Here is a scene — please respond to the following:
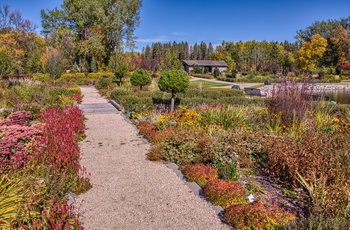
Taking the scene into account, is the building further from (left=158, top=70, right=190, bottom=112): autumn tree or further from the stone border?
the stone border

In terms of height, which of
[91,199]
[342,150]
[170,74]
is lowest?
[91,199]

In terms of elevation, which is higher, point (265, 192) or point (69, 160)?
point (69, 160)

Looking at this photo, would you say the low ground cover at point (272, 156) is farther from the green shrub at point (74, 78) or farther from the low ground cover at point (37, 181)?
the green shrub at point (74, 78)

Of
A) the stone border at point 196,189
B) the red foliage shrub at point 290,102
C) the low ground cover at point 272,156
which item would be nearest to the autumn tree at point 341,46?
the low ground cover at point 272,156

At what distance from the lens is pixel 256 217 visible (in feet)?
11.1

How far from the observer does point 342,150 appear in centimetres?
489

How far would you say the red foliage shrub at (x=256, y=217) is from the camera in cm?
333

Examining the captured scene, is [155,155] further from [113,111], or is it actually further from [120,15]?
[120,15]

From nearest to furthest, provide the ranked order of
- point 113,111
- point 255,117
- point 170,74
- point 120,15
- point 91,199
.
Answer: point 91,199 → point 255,117 → point 170,74 → point 113,111 → point 120,15

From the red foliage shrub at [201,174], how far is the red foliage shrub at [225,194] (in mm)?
474

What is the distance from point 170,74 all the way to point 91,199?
7602mm

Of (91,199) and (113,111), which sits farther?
(113,111)

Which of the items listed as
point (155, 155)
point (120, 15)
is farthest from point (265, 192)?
point (120, 15)

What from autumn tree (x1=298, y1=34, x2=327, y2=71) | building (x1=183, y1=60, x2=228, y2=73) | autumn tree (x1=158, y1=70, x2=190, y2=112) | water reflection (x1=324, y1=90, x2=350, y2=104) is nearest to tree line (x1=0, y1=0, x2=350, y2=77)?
autumn tree (x1=298, y1=34, x2=327, y2=71)
